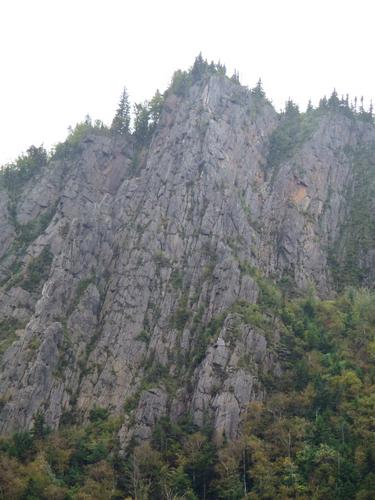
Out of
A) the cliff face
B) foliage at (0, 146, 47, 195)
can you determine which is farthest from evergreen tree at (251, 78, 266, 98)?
foliage at (0, 146, 47, 195)

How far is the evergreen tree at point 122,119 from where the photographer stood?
124 metres

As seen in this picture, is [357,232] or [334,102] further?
[334,102]

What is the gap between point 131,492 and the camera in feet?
227

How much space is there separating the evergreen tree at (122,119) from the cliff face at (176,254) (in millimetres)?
3706

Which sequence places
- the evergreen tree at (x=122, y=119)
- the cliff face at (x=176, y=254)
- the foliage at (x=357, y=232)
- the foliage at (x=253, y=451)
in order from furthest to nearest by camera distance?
1. the evergreen tree at (x=122, y=119)
2. the foliage at (x=357, y=232)
3. the cliff face at (x=176, y=254)
4. the foliage at (x=253, y=451)

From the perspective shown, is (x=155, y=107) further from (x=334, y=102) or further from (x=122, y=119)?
(x=334, y=102)

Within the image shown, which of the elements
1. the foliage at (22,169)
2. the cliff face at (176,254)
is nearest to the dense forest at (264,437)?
the cliff face at (176,254)

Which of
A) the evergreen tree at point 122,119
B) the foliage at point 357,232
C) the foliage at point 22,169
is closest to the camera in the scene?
the foliage at point 357,232

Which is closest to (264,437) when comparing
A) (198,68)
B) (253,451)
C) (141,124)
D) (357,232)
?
(253,451)

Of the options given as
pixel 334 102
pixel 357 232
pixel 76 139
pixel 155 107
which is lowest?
pixel 357 232

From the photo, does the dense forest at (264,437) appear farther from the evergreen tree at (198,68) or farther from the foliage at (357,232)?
the evergreen tree at (198,68)

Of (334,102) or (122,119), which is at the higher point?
(334,102)

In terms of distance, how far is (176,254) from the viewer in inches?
3816

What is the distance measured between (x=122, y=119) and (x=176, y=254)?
3945 cm
